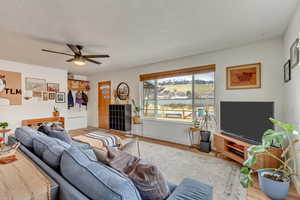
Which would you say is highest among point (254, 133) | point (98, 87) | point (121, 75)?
point (121, 75)

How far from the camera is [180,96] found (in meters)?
4.09

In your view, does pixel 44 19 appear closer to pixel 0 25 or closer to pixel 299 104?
pixel 0 25

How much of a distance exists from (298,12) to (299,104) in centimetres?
118

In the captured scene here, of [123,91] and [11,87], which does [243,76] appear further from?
[11,87]

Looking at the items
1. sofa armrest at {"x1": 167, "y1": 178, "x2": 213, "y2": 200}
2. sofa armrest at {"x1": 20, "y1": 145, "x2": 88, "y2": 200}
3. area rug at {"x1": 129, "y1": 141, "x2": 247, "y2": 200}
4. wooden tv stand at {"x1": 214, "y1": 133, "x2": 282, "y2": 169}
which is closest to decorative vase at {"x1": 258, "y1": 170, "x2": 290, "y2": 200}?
area rug at {"x1": 129, "y1": 141, "x2": 247, "y2": 200}

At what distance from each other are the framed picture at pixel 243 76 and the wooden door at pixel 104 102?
4.43m

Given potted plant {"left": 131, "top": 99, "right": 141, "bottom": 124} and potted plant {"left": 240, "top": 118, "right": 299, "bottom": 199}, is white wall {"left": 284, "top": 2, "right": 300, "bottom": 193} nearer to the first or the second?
potted plant {"left": 240, "top": 118, "right": 299, "bottom": 199}

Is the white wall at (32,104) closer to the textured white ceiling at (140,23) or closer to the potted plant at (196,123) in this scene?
the textured white ceiling at (140,23)

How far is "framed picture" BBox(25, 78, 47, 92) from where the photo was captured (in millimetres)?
4445

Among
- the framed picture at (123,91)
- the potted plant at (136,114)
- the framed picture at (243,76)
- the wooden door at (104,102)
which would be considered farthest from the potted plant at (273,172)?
the wooden door at (104,102)

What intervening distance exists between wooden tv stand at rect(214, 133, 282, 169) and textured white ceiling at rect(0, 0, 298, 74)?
1.97 metres

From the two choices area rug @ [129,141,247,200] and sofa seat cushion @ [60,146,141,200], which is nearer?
sofa seat cushion @ [60,146,141,200]

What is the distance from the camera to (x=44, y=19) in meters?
2.01

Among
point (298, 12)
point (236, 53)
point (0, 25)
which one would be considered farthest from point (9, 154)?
point (236, 53)
